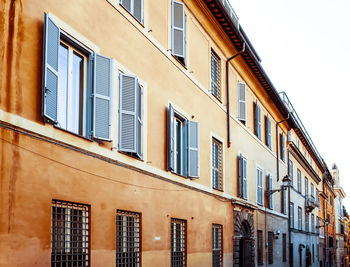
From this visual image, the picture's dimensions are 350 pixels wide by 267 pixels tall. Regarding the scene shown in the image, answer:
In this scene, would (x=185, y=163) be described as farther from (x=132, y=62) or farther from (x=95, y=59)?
(x=95, y=59)

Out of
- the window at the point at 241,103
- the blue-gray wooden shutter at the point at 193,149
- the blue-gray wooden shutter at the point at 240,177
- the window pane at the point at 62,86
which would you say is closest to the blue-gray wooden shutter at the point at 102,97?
the window pane at the point at 62,86

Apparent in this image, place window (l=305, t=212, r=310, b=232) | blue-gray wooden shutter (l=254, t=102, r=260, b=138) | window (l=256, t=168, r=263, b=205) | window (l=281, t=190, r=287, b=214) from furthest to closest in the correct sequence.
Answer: window (l=305, t=212, r=310, b=232)
window (l=281, t=190, r=287, b=214)
blue-gray wooden shutter (l=254, t=102, r=260, b=138)
window (l=256, t=168, r=263, b=205)

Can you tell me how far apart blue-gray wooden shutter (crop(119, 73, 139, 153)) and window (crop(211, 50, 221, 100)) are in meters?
6.83

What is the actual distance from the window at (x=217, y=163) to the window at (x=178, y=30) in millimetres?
4055

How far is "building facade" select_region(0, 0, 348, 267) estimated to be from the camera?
7992 mm

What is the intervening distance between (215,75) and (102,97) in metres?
8.90

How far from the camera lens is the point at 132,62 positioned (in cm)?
1164

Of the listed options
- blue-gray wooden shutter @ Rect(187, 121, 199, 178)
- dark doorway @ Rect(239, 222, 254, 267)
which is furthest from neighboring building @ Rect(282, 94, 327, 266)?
blue-gray wooden shutter @ Rect(187, 121, 199, 178)

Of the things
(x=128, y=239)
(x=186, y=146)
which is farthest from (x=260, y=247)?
(x=128, y=239)

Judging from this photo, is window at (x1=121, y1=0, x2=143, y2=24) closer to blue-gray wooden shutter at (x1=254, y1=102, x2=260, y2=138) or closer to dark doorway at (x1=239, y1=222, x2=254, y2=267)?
dark doorway at (x1=239, y1=222, x2=254, y2=267)

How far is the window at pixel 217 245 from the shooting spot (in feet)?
55.7

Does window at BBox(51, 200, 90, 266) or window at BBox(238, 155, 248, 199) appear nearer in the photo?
window at BBox(51, 200, 90, 266)

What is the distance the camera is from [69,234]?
912 cm

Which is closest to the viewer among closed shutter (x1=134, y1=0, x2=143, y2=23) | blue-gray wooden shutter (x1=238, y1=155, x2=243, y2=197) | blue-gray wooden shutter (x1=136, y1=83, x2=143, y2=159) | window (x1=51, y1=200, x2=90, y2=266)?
window (x1=51, y1=200, x2=90, y2=266)
